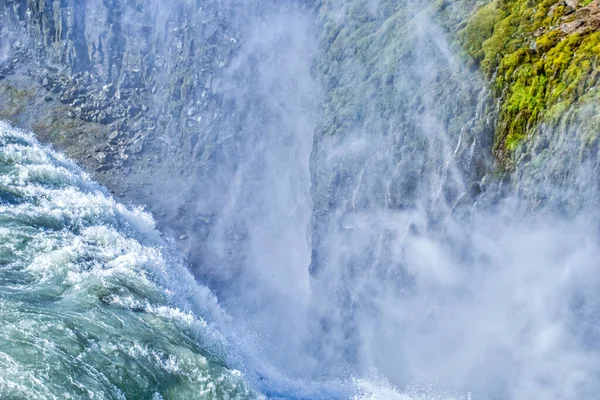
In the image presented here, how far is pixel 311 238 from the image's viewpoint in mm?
31094

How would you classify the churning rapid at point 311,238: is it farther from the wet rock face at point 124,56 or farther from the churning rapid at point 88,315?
the wet rock face at point 124,56

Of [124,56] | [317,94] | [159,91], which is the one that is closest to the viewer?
[317,94]

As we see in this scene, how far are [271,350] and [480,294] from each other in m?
11.6

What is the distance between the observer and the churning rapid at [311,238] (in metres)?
18.5

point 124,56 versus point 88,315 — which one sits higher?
point 124,56

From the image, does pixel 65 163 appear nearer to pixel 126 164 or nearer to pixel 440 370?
pixel 126 164

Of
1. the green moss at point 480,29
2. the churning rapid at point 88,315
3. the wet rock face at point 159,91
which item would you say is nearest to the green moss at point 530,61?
the green moss at point 480,29

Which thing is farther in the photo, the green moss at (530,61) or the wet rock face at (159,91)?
the wet rock face at (159,91)

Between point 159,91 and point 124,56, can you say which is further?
point 124,56


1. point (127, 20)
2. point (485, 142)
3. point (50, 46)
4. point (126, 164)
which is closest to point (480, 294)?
point (485, 142)

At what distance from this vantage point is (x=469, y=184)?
23.2m

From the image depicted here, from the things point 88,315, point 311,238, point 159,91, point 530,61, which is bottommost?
point 88,315

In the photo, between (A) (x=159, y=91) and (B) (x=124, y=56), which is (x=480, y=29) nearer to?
(A) (x=159, y=91)

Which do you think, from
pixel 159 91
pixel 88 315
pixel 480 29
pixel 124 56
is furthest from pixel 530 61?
pixel 124 56
